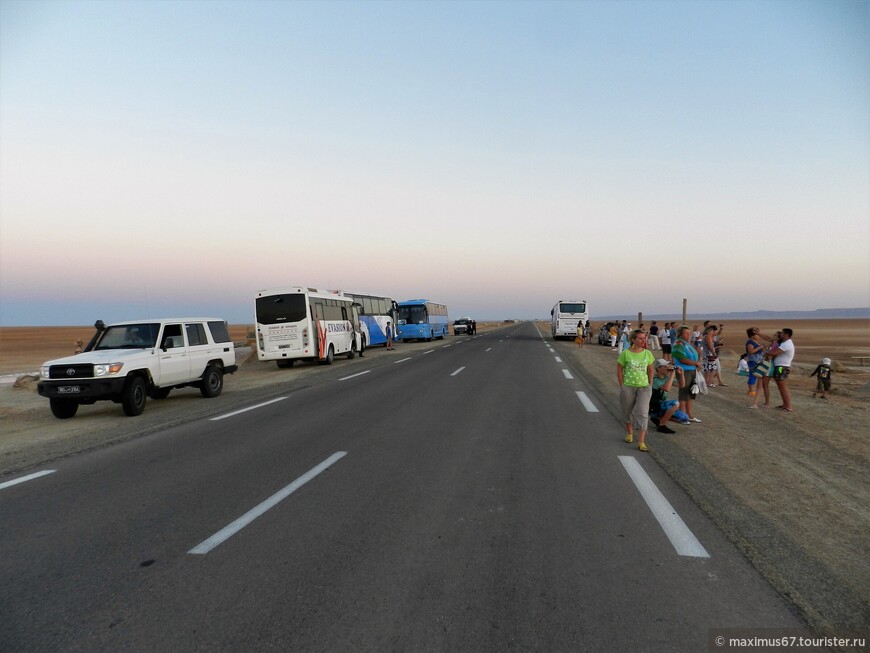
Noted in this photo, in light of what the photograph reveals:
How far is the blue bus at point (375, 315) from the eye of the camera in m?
34.1

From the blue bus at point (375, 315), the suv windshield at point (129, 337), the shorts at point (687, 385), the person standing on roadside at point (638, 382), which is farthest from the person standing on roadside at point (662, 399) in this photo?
the blue bus at point (375, 315)

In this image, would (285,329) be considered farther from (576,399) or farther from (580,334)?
(580,334)

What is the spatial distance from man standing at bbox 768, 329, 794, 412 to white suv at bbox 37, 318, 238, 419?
13.2 m

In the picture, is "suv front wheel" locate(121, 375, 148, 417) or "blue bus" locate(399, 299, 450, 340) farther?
"blue bus" locate(399, 299, 450, 340)

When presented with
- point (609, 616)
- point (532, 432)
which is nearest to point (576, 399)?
point (532, 432)

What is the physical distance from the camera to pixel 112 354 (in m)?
10.5

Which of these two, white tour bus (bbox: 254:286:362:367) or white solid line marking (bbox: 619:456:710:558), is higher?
white tour bus (bbox: 254:286:362:367)

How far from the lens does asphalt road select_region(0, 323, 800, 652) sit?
2.94 metres

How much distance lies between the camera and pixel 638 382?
23.1ft

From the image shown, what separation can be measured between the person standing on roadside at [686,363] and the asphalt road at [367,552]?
2.56 metres

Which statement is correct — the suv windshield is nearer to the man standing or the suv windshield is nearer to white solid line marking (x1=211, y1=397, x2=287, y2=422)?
white solid line marking (x1=211, y1=397, x2=287, y2=422)

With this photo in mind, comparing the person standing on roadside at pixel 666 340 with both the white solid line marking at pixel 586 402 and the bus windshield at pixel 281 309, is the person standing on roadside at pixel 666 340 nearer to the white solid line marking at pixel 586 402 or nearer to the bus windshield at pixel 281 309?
the white solid line marking at pixel 586 402

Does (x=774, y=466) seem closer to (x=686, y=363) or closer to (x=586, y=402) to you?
(x=686, y=363)

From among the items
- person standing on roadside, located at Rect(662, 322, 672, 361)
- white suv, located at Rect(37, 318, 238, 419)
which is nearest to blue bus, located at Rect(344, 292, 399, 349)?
person standing on roadside, located at Rect(662, 322, 672, 361)
